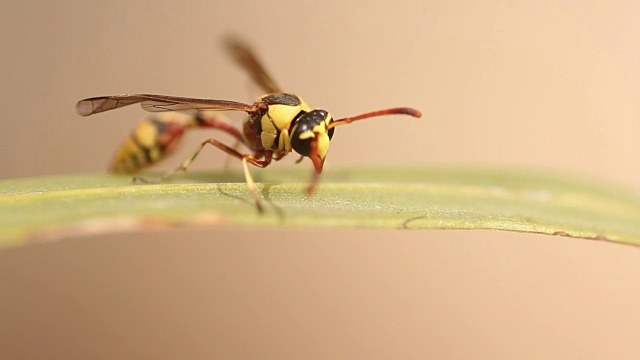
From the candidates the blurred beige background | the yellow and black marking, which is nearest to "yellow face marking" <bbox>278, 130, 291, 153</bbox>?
the yellow and black marking

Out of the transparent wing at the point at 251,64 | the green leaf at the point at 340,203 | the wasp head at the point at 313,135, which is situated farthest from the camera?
the transparent wing at the point at 251,64

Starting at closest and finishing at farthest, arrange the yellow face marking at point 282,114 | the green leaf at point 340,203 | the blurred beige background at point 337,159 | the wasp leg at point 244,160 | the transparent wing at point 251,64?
the green leaf at point 340,203, the wasp leg at point 244,160, the yellow face marking at point 282,114, the transparent wing at point 251,64, the blurred beige background at point 337,159

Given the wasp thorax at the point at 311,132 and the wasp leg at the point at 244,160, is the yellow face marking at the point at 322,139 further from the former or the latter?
the wasp leg at the point at 244,160

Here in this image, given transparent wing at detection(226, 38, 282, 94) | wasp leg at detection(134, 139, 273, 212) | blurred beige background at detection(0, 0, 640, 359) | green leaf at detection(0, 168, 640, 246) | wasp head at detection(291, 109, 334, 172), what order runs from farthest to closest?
blurred beige background at detection(0, 0, 640, 359) → transparent wing at detection(226, 38, 282, 94) → wasp head at detection(291, 109, 334, 172) → wasp leg at detection(134, 139, 273, 212) → green leaf at detection(0, 168, 640, 246)

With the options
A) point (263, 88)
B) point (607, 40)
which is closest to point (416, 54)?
point (607, 40)

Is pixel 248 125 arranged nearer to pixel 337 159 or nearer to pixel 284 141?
pixel 284 141

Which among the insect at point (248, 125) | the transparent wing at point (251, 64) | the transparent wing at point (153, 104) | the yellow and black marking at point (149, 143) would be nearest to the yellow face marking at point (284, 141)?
the insect at point (248, 125)

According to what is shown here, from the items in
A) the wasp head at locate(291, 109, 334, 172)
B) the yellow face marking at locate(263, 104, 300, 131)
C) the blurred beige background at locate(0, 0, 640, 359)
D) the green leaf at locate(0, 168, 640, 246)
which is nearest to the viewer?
the green leaf at locate(0, 168, 640, 246)

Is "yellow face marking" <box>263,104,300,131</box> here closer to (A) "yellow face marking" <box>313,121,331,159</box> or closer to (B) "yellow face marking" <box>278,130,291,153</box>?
Result: (B) "yellow face marking" <box>278,130,291,153</box>
